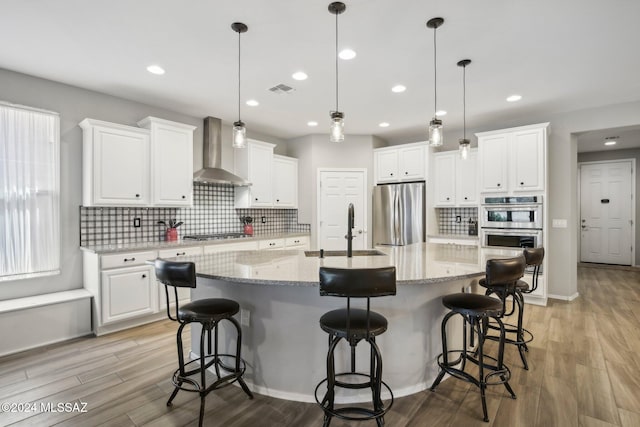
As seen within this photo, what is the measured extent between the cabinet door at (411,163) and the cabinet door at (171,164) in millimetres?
3337

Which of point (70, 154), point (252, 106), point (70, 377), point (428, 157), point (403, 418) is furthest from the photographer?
point (428, 157)

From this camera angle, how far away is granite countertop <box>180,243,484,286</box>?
1871 mm

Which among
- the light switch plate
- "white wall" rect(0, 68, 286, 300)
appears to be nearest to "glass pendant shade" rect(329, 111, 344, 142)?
"white wall" rect(0, 68, 286, 300)

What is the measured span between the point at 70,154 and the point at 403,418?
13.4 ft

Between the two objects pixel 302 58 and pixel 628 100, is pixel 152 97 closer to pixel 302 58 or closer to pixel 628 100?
pixel 302 58

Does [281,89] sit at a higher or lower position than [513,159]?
higher

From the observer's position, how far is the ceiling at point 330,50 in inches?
89.6

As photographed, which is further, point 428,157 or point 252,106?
point 428,157

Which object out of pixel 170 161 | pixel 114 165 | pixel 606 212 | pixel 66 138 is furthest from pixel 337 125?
pixel 606 212

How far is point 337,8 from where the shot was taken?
7.27 ft

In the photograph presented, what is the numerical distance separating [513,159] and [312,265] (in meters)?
3.66

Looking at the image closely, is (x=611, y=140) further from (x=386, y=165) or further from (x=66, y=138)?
(x=66, y=138)

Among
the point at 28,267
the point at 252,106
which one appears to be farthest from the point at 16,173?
the point at 252,106

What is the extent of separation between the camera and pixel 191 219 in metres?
4.68
